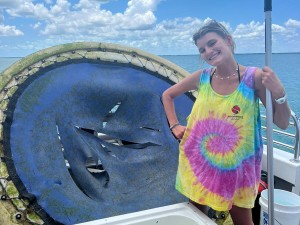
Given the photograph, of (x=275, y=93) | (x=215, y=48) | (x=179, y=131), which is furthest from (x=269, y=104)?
(x=179, y=131)

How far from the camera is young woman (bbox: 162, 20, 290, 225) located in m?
1.51

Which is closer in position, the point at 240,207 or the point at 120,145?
the point at 240,207

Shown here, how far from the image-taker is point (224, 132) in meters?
1.58

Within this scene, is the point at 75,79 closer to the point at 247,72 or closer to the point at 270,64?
the point at 247,72

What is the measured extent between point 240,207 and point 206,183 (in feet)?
0.68

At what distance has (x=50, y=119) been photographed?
2.36m

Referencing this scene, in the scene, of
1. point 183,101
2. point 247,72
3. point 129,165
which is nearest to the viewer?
point 247,72

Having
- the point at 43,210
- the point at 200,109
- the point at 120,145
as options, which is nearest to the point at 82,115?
the point at 120,145

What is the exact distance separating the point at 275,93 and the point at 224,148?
416 millimetres

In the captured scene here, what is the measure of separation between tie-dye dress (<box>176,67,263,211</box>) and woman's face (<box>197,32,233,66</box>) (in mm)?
106

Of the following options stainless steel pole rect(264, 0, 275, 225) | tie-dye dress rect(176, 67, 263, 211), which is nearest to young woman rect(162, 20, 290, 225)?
tie-dye dress rect(176, 67, 263, 211)

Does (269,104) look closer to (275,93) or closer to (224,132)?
(275,93)

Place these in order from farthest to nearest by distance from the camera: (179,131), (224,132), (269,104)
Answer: (179,131), (224,132), (269,104)

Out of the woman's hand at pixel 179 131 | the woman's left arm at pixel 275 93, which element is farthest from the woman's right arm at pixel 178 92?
the woman's left arm at pixel 275 93
